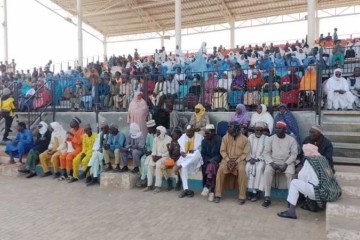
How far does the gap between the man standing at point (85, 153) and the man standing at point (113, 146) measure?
51cm

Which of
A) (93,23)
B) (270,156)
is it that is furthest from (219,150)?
(93,23)

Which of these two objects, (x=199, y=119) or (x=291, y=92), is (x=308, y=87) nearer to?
(x=291, y=92)

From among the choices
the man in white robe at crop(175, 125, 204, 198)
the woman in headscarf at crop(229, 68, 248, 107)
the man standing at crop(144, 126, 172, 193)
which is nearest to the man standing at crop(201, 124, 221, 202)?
the man in white robe at crop(175, 125, 204, 198)

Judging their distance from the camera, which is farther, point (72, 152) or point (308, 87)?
point (72, 152)

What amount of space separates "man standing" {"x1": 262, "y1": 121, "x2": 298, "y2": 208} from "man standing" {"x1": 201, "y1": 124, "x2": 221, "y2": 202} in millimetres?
969

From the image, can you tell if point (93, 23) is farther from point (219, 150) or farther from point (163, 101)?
point (219, 150)

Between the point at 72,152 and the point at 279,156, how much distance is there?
492 centimetres

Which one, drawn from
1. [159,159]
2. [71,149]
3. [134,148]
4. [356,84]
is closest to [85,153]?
[71,149]

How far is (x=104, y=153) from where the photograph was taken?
7.78 meters

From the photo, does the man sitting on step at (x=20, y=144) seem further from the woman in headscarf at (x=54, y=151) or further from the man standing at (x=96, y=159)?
the man standing at (x=96, y=159)

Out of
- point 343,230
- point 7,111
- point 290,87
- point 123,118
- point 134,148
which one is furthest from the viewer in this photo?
point 7,111

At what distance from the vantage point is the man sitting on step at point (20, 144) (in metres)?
9.20

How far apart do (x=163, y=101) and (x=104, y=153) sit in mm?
2183

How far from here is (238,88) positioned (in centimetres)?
850
